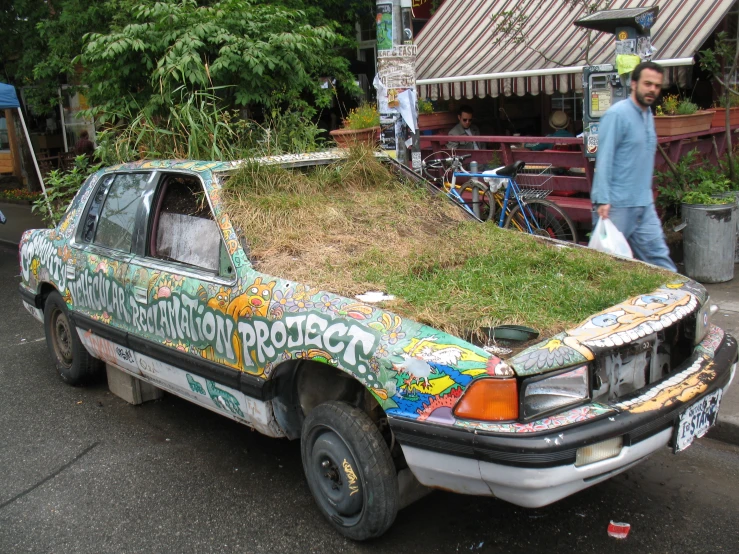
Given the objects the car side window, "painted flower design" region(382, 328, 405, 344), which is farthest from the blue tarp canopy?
"painted flower design" region(382, 328, 405, 344)

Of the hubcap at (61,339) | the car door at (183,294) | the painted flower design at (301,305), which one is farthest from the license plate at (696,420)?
the hubcap at (61,339)

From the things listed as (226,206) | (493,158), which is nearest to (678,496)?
(226,206)

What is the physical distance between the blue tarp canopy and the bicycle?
7.64 meters

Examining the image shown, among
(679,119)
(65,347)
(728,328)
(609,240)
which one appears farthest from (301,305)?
(679,119)

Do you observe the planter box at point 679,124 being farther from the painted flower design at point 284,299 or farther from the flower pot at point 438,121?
the painted flower design at point 284,299

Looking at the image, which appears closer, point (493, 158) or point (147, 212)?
point (147, 212)

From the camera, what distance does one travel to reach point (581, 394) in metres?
2.94

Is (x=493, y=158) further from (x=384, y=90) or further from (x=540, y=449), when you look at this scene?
(x=540, y=449)

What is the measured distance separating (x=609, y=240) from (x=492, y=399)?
7.19 feet

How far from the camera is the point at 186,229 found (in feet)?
13.8

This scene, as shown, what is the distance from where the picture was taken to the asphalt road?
11.1 feet

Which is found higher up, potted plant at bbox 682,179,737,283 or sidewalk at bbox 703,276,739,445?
potted plant at bbox 682,179,737,283

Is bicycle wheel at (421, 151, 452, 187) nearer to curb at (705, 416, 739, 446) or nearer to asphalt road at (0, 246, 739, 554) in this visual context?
asphalt road at (0, 246, 739, 554)

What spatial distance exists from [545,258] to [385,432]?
4.41ft
